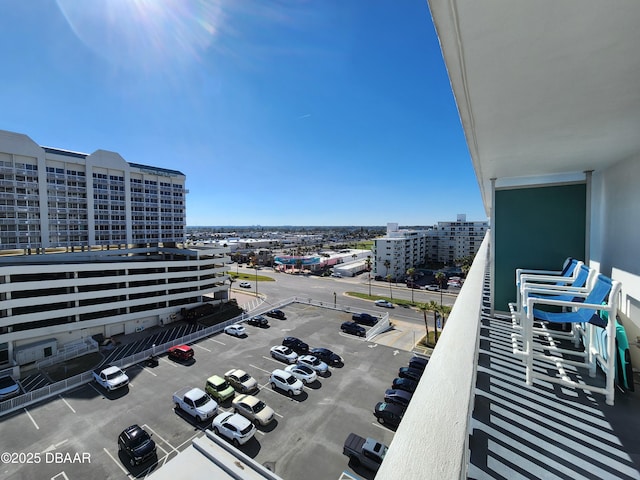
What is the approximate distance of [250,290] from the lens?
32844 mm

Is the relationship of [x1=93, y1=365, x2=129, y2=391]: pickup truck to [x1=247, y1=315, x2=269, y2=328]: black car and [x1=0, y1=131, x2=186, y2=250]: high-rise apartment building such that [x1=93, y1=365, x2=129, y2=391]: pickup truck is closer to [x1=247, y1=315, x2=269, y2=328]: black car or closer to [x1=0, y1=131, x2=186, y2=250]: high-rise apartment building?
[x1=247, y1=315, x2=269, y2=328]: black car

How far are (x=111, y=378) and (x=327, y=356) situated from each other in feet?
32.5

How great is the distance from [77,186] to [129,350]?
39.3ft

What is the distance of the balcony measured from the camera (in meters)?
0.85

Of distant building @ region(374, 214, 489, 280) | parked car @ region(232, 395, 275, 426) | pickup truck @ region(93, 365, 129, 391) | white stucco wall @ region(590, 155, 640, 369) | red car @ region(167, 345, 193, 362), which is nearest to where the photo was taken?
white stucco wall @ region(590, 155, 640, 369)

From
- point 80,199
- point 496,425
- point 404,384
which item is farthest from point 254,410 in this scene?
point 80,199

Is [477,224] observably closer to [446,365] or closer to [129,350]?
[129,350]

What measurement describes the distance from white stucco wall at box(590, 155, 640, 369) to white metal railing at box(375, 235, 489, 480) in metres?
2.83

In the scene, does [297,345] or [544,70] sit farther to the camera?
[297,345]

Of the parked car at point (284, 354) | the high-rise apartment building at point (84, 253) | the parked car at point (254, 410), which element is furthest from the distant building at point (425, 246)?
the parked car at point (254, 410)

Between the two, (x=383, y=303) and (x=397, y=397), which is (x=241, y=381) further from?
(x=383, y=303)

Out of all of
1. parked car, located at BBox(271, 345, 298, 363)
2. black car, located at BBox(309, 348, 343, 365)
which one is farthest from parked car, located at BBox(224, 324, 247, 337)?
black car, located at BBox(309, 348, 343, 365)

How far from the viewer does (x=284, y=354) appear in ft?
49.3

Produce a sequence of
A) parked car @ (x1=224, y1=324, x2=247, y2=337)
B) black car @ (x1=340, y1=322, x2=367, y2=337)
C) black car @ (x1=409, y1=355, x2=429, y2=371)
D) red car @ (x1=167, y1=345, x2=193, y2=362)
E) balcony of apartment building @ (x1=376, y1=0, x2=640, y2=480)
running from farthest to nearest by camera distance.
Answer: black car @ (x1=340, y1=322, x2=367, y2=337)
parked car @ (x1=224, y1=324, x2=247, y2=337)
red car @ (x1=167, y1=345, x2=193, y2=362)
black car @ (x1=409, y1=355, x2=429, y2=371)
balcony of apartment building @ (x1=376, y1=0, x2=640, y2=480)
